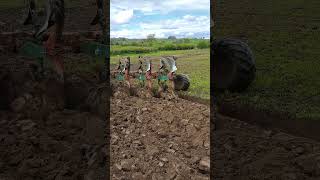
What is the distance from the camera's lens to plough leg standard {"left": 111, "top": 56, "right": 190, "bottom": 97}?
666 cm

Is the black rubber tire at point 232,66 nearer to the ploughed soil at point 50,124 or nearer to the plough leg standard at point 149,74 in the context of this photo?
the plough leg standard at point 149,74

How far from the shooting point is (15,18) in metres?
11.7

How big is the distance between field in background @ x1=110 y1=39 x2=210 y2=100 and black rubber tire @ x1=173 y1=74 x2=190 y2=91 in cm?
10

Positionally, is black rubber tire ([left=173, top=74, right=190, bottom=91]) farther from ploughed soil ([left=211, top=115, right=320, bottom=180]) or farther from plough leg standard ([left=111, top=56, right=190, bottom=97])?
ploughed soil ([left=211, top=115, right=320, bottom=180])

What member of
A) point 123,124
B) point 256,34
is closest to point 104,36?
point 123,124

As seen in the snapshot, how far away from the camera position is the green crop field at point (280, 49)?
22.3 ft

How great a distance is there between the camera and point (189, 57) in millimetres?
8070

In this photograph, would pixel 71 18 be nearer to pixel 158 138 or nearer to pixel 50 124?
pixel 50 124

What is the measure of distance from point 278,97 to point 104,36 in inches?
126

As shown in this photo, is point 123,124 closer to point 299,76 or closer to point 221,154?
point 221,154

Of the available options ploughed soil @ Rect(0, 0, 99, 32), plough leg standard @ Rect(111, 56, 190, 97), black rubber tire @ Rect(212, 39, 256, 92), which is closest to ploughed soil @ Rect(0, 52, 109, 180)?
plough leg standard @ Rect(111, 56, 190, 97)

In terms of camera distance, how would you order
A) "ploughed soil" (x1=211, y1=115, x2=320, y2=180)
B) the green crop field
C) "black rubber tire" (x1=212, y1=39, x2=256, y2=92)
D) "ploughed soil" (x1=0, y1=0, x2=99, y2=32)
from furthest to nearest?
"ploughed soil" (x1=0, y1=0, x2=99, y2=32), "black rubber tire" (x1=212, y1=39, x2=256, y2=92), the green crop field, "ploughed soil" (x1=211, y1=115, x2=320, y2=180)

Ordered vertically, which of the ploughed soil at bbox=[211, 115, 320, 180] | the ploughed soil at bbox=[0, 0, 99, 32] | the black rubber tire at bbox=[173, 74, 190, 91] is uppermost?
the ploughed soil at bbox=[0, 0, 99, 32]

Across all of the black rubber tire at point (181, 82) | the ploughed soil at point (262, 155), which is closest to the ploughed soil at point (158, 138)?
the ploughed soil at point (262, 155)
